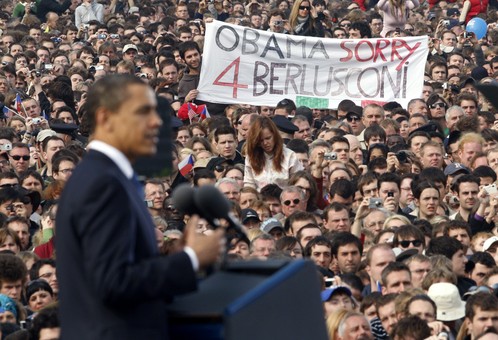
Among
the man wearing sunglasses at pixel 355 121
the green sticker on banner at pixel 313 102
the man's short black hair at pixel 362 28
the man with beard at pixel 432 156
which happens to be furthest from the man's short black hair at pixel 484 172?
the man's short black hair at pixel 362 28

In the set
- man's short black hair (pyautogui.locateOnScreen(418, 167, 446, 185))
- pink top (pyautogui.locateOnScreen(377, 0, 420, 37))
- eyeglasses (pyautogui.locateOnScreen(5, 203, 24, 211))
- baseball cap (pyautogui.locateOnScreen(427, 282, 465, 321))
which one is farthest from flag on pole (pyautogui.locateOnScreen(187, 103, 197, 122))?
baseball cap (pyautogui.locateOnScreen(427, 282, 465, 321))

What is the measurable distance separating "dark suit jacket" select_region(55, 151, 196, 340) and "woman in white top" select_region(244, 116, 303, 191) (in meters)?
9.58

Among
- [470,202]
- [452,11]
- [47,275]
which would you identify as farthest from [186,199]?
[452,11]

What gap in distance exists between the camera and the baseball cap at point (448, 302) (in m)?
10.6

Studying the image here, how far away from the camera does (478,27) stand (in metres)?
26.0

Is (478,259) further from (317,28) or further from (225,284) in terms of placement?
(317,28)

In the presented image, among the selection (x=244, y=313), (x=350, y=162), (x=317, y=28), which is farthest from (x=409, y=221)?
(x=317, y=28)

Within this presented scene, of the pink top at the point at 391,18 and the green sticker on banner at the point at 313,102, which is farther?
the pink top at the point at 391,18

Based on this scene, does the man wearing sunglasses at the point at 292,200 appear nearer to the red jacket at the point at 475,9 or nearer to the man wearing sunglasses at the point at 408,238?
the man wearing sunglasses at the point at 408,238

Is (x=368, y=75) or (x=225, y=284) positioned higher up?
(x=225, y=284)

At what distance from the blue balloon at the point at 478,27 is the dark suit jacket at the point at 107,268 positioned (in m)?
21.6

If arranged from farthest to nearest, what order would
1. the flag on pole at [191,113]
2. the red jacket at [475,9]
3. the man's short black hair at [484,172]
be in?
the red jacket at [475,9], the flag on pole at [191,113], the man's short black hair at [484,172]

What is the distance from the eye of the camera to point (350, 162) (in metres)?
15.6

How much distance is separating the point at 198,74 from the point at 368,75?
212cm
